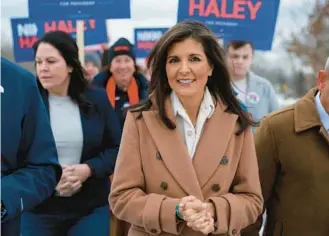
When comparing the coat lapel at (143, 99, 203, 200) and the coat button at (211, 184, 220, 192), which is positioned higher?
the coat lapel at (143, 99, 203, 200)

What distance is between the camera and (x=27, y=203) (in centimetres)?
209

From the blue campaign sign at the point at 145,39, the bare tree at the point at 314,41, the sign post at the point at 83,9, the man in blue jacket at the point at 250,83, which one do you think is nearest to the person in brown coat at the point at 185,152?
the man in blue jacket at the point at 250,83

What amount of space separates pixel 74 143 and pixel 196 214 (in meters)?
1.49

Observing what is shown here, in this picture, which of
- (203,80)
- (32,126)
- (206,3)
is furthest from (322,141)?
(206,3)

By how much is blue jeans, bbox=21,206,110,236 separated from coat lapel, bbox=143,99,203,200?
1.32m

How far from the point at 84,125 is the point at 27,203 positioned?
137cm

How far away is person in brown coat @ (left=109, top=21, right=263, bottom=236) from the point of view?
2.18 meters

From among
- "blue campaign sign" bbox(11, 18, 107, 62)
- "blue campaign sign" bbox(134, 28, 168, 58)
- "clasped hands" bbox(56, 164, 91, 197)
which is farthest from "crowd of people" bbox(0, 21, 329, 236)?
"blue campaign sign" bbox(134, 28, 168, 58)

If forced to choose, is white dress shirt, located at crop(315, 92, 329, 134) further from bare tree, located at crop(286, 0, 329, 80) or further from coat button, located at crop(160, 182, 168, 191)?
bare tree, located at crop(286, 0, 329, 80)

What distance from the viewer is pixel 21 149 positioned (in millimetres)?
2145

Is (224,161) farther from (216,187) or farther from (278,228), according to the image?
(278,228)

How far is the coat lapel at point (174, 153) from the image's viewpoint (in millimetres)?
2209

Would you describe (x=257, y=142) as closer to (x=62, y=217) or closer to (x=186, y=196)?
(x=186, y=196)

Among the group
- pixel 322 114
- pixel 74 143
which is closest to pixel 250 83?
pixel 74 143
